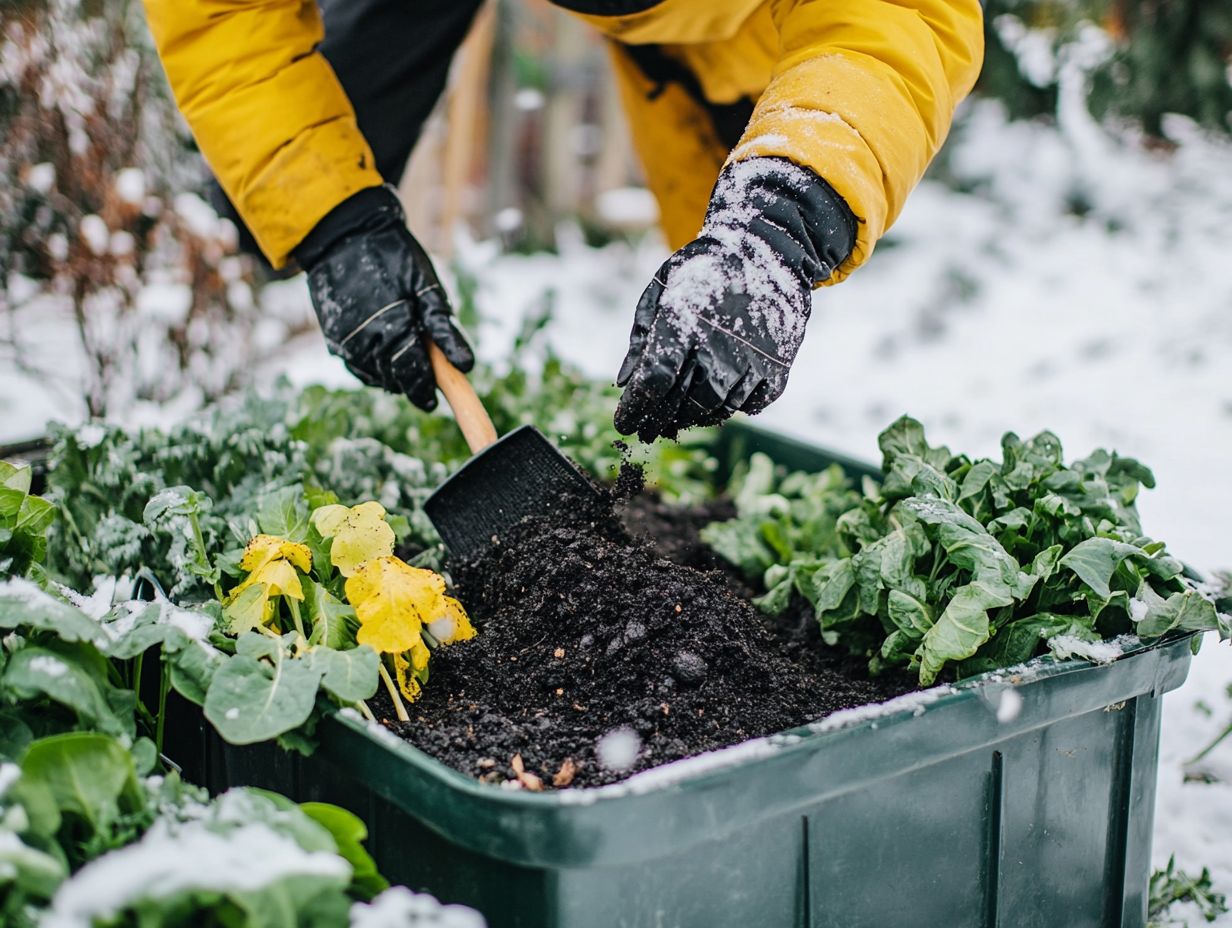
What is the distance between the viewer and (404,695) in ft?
4.45

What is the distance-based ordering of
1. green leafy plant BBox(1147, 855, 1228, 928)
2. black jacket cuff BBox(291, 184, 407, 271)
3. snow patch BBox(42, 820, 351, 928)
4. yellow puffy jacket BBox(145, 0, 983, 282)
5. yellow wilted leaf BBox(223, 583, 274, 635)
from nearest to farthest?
1. snow patch BBox(42, 820, 351, 928)
2. yellow wilted leaf BBox(223, 583, 274, 635)
3. yellow puffy jacket BBox(145, 0, 983, 282)
4. green leafy plant BBox(1147, 855, 1228, 928)
5. black jacket cuff BBox(291, 184, 407, 271)

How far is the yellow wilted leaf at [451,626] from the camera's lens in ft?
4.78

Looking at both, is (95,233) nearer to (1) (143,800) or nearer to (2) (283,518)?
(2) (283,518)

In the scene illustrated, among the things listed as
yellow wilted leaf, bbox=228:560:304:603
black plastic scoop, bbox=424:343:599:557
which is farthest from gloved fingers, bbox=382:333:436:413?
yellow wilted leaf, bbox=228:560:304:603

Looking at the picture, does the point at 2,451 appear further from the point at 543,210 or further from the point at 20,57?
the point at 543,210

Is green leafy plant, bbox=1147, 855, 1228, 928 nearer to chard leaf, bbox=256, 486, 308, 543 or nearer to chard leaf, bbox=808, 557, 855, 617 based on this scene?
chard leaf, bbox=808, 557, 855, 617

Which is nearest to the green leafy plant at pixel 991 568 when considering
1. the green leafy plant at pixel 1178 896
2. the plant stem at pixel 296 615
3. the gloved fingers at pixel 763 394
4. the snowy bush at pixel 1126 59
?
the gloved fingers at pixel 763 394

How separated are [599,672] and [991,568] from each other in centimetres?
53

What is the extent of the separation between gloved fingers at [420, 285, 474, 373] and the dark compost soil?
16.4 inches

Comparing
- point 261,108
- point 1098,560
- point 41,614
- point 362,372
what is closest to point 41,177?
point 261,108

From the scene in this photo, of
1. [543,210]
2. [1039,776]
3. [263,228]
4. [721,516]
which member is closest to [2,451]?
[263,228]

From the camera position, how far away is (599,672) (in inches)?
53.9

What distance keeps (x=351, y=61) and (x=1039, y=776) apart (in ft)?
6.51

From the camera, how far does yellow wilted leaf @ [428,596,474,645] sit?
146 centimetres
